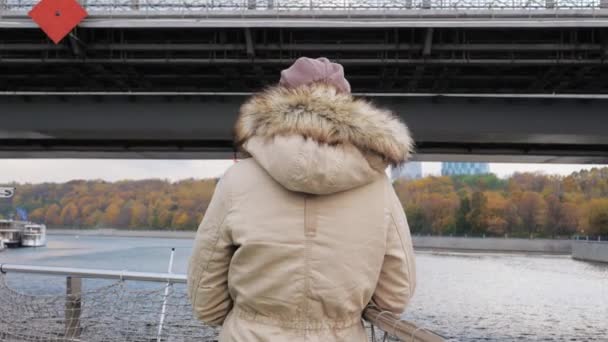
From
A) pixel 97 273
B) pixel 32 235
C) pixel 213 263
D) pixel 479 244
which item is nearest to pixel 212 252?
pixel 213 263

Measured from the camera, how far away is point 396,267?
7.46ft

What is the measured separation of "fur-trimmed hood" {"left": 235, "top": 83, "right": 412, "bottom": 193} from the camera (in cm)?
199

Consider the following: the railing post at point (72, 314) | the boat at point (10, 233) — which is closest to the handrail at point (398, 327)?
the railing post at point (72, 314)

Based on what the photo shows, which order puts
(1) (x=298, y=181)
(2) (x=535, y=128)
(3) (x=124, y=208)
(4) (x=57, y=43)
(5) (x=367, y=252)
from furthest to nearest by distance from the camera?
(3) (x=124, y=208), (2) (x=535, y=128), (4) (x=57, y=43), (5) (x=367, y=252), (1) (x=298, y=181)

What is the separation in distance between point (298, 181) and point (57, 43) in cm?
1054

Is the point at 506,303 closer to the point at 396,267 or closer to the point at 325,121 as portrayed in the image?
the point at 396,267

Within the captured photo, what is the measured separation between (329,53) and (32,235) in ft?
192

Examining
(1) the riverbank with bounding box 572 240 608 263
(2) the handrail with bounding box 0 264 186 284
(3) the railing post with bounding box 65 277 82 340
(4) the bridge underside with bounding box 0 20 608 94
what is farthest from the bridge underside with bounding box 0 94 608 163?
(1) the riverbank with bounding box 572 240 608 263

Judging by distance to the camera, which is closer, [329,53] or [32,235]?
[329,53]

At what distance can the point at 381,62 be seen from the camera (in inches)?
464

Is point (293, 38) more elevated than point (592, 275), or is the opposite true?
point (293, 38)

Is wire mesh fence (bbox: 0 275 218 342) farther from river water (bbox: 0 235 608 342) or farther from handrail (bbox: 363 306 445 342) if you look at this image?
river water (bbox: 0 235 608 342)

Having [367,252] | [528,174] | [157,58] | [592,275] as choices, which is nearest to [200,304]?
[367,252]

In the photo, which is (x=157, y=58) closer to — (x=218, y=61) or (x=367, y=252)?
(x=218, y=61)
